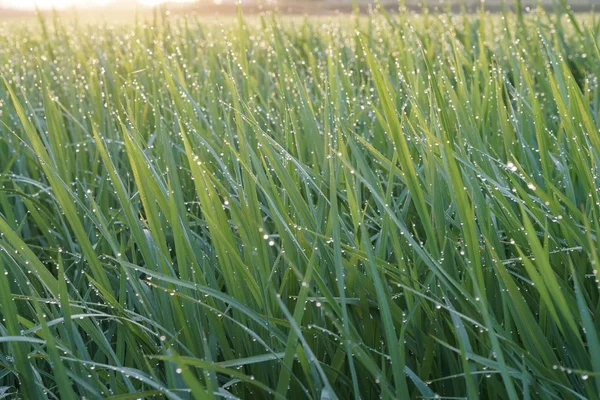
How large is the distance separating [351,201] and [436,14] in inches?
68.3

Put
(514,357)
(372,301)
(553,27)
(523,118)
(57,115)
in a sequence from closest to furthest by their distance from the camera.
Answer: (514,357) → (372,301) → (523,118) → (57,115) → (553,27)

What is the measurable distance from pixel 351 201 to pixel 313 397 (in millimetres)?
206

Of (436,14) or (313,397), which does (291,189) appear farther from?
(436,14)

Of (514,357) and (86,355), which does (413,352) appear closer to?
(514,357)

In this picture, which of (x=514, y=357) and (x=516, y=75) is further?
(x=516, y=75)

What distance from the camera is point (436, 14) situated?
2311 mm

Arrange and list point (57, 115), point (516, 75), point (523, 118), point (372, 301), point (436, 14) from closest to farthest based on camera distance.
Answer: point (372, 301), point (523, 118), point (57, 115), point (516, 75), point (436, 14)

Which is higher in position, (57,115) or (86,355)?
(57,115)

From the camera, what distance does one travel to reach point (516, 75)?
141 centimetres

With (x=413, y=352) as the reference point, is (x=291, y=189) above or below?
above

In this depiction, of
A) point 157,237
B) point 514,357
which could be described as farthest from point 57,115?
point 514,357

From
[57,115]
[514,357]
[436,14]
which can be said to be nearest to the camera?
[514,357]

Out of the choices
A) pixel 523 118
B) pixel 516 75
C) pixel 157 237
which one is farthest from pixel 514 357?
pixel 516 75

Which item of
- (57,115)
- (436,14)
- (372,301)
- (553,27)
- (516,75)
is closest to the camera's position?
(372,301)
